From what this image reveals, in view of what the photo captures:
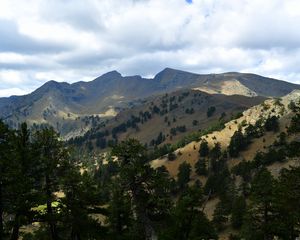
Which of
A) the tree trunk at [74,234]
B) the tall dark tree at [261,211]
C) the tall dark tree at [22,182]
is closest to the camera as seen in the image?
the tall dark tree at [22,182]

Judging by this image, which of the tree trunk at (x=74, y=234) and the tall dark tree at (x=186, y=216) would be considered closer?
the tree trunk at (x=74, y=234)

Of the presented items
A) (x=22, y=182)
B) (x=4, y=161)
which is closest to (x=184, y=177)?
(x=22, y=182)

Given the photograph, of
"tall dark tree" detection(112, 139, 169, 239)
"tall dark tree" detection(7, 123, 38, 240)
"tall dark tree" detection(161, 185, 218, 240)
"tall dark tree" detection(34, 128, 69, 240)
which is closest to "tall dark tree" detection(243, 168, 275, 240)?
"tall dark tree" detection(161, 185, 218, 240)

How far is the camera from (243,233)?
39.4 meters

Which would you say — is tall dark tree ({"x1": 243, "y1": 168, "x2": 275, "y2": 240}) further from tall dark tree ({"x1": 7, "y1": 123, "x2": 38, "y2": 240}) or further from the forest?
tall dark tree ({"x1": 7, "y1": 123, "x2": 38, "y2": 240})

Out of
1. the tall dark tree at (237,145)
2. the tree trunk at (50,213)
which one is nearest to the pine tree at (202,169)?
the tall dark tree at (237,145)

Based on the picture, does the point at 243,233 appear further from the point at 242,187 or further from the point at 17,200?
the point at 242,187

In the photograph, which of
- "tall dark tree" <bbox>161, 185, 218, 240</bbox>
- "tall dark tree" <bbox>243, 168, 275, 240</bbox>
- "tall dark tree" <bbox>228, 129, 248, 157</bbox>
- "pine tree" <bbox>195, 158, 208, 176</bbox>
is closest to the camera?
"tall dark tree" <bbox>243, 168, 275, 240</bbox>

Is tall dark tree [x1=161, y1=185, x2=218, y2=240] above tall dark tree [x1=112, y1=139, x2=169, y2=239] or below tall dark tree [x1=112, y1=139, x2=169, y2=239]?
below

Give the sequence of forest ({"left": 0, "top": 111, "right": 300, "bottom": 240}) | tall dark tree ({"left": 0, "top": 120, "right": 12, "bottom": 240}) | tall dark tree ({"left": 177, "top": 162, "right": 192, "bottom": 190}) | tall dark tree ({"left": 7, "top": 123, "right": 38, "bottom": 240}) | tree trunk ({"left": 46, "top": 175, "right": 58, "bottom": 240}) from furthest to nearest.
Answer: tall dark tree ({"left": 177, "top": 162, "right": 192, "bottom": 190}) → tree trunk ({"left": 46, "top": 175, "right": 58, "bottom": 240}) → forest ({"left": 0, "top": 111, "right": 300, "bottom": 240}) → tall dark tree ({"left": 7, "top": 123, "right": 38, "bottom": 240}) → tall dark tree ({"left": 0, "top": 120, "right": 12, "bottom": 240})

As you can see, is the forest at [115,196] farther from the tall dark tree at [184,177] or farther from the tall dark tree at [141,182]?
the tall dark tree at [184,177]

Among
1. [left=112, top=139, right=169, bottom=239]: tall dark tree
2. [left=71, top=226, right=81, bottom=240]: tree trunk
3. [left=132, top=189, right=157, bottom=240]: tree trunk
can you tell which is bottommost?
[left=71, top=226, right=81, bottom=240]: tree trunk

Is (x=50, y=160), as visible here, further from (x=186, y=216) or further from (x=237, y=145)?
(x=237, y=145)

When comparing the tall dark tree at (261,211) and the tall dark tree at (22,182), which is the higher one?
the tall dark tree at (22,182)
